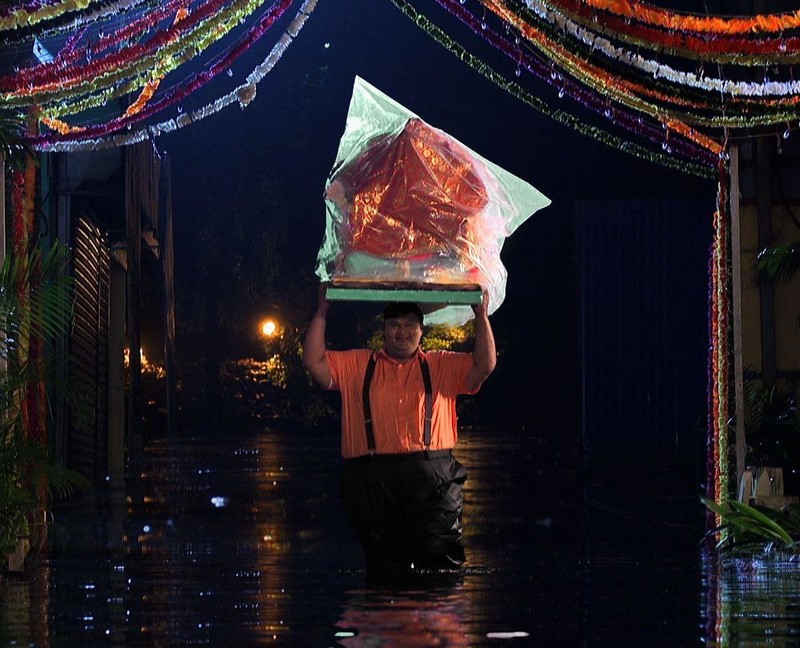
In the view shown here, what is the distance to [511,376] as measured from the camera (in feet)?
123

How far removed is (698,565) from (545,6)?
3670 millimetres

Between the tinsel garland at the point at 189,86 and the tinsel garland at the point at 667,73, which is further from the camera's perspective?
the tinsel garland at the point at 189,86

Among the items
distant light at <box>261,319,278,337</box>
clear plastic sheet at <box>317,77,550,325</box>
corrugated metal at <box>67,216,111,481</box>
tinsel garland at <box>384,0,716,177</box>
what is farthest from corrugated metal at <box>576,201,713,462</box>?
clear plastic sheet at <box>317,77,550,325</box>

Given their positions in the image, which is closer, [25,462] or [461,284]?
[461,284]

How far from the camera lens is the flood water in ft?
21.2

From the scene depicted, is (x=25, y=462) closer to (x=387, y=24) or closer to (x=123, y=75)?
Answer: (x=123, y=75)

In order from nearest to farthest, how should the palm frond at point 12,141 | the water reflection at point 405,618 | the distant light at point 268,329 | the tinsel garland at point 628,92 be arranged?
the water reflection at point 405,618, the palm frond at point 12,141, the tinsel garland at point 628,92, the distant light at point 268,329

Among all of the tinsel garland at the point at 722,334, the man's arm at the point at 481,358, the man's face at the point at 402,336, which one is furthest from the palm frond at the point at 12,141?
the tinsel garland at the point at 722,334

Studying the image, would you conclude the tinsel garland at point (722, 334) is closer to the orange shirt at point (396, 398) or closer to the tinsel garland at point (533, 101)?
the tinsel garland at point (533, 101)

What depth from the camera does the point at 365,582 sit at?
824 cm

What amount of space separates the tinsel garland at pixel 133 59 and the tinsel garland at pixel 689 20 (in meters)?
2.33

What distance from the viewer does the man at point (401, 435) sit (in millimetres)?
7598

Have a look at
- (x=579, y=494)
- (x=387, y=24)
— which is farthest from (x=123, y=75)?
(x=387, y=24)

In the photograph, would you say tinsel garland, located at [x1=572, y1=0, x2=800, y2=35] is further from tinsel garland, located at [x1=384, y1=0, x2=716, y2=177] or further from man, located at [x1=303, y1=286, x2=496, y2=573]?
tinsel garland, located at [x1=384, y1=0, x2=716, y2=177]
